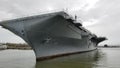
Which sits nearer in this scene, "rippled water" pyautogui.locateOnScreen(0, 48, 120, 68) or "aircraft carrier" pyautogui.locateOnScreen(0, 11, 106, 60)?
"rippled water" pyautogui.locateOnScreen(0, 48, 120, 68)

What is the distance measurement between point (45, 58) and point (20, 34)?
3547mm

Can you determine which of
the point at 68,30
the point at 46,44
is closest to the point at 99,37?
the point at 68,30

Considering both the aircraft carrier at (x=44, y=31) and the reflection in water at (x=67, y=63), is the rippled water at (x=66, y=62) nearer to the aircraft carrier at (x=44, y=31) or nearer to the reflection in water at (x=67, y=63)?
the reflection in water at (x=67, y=63)

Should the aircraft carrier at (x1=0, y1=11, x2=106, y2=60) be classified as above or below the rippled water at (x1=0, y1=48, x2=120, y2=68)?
above

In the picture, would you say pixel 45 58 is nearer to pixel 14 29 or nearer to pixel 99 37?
pixel 14 29

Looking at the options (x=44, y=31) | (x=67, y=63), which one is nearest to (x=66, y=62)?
(x=67, y=63)

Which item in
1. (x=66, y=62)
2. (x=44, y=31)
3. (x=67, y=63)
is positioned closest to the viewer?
(x=67, y=63)

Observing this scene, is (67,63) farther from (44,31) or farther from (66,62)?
(44,31)

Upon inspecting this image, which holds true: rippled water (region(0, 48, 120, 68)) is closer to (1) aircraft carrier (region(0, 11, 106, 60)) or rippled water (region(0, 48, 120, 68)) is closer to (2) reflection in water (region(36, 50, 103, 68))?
(2) reflection in water (region(36, 50, 103, 68))

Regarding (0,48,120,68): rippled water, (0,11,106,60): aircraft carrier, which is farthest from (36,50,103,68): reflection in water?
(0,11,106,60): aircraft carrier

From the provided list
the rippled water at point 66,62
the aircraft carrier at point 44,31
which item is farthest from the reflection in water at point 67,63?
the aircraft carrier at point 44,31

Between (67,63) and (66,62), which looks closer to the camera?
(67,63)

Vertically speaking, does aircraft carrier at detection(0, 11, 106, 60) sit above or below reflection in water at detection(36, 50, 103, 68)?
above

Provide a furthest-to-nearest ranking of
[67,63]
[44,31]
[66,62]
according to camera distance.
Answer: [44,31]
[66,62]
[67,63]
